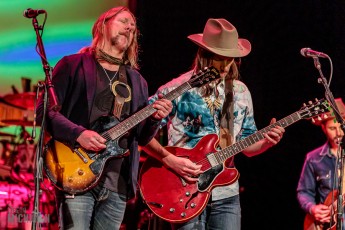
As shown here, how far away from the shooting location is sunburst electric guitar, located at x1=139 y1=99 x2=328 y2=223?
418cm

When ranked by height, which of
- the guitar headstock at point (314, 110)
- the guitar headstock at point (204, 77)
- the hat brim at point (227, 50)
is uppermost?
the hat brim at point (227, 50)

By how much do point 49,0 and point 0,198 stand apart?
8.62 feet

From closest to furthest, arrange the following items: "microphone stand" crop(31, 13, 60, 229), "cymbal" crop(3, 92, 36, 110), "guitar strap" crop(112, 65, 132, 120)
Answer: "microphone stand" crop(31, 13, 60, 229)
"guitar strap" crop(112, 65, 132, 120)
"cymbal" crop(3, 92, 36, 110)

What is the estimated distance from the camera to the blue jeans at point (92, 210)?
3537 millimetres

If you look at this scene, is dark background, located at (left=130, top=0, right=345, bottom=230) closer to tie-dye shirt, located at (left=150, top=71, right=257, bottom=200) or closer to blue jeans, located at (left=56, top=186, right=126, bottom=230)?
tie-dye shirt, located at (left=150, top=71, right=257, bottom=200)

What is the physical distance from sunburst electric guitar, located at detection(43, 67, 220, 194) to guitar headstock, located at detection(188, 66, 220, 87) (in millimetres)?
534

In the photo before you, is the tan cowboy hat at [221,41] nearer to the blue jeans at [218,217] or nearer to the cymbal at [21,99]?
the blue jeans at [218,217]

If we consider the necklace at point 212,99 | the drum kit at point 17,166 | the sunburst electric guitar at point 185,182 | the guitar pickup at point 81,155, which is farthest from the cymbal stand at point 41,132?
the drum kit at point 17,166

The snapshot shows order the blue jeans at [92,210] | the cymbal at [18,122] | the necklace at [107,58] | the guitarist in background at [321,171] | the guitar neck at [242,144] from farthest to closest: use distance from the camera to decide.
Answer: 1. the cymbal at [18,122]
2. the guitarist in background at [321,171]
3. the guitar neck at [242,144]
4. the necklace at [107,58]
5. the blue jeans at [92,210]

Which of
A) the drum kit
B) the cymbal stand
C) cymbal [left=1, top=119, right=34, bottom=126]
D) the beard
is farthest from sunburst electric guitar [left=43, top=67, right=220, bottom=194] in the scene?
cymbal [left=1, top=119, right=34, bottom=126]

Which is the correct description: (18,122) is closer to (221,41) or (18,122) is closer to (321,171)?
(321,171)

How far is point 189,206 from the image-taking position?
4.16 m

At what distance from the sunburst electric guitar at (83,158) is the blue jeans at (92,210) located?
0.08 metres

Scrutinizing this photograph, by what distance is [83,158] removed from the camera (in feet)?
11.9
